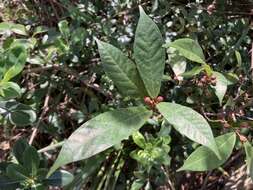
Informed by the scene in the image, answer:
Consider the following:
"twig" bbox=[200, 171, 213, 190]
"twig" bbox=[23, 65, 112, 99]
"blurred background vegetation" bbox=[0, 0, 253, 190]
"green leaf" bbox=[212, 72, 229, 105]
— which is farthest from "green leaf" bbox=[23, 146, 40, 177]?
"twig" bbox=[200, 171, 213, 190]

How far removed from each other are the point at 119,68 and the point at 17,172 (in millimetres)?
442

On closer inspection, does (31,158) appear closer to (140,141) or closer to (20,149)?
(20,149)

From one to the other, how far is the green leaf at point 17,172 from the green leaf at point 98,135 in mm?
336

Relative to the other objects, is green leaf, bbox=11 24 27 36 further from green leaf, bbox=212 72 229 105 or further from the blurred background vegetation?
green leaf, bbox=212 72 229 105

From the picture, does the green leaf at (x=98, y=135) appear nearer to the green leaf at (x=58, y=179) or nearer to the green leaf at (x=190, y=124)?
the green leaf at (x=190, y=124)

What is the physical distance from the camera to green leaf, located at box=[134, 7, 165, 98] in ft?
3.37

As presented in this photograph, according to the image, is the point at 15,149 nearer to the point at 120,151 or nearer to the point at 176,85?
the point at 120,151

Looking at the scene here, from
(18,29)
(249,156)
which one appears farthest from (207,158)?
(18,29)

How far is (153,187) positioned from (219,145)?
0.56 metres

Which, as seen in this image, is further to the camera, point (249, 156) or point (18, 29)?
point (18, 29)

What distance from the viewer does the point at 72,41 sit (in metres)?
1.52

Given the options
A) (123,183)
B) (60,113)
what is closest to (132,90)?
(123,183)

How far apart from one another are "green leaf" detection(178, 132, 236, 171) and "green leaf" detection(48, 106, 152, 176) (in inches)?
8.3

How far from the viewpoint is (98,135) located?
3.15 feet
